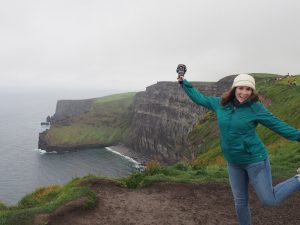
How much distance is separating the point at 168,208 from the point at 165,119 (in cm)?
14632

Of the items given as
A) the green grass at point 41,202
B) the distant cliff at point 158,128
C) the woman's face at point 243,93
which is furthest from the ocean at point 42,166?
the woman's face at point 243,93

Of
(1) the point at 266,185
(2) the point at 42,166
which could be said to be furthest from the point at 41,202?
(2) the point at 42,166

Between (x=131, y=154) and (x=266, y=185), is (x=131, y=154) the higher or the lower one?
the lower one

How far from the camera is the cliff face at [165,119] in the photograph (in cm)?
13400

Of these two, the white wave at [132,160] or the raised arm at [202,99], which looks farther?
the white wave at [132,160]

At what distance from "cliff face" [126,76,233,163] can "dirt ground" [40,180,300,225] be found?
10754 centimetres

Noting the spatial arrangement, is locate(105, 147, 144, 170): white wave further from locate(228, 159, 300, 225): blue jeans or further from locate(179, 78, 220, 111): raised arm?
locate(228, 159, 300, 225): blue jeans

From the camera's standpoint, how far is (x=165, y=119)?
525ft

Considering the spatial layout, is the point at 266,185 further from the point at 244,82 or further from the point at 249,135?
the point at 244,82

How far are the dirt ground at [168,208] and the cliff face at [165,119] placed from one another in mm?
107540

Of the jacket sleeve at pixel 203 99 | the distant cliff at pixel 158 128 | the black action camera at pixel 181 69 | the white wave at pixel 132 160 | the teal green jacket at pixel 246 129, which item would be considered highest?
the black action camera at pixel 181 69

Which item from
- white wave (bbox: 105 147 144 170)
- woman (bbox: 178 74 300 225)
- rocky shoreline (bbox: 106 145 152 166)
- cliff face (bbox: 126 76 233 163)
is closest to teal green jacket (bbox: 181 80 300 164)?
woman (bbox: 178 74 300 225)

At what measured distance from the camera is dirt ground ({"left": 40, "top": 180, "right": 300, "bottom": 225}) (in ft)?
40.9

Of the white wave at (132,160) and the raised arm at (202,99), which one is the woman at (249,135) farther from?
the white wave at (132,160)
